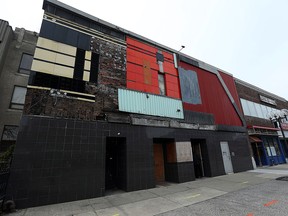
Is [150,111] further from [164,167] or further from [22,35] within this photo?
[22,35]

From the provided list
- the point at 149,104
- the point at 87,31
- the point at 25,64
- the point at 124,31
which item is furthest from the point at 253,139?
the point at 25,64

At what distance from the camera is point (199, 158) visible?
13344 millimetres

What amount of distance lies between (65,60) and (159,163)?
9.81 m

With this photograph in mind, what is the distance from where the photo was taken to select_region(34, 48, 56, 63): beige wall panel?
8375mm

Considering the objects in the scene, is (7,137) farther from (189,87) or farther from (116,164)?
(189,87)

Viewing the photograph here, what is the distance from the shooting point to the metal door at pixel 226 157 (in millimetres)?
13852

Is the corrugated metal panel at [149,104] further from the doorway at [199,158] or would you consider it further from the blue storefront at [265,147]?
the blue storefront at [265,147]

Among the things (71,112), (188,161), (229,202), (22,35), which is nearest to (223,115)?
(188,161)

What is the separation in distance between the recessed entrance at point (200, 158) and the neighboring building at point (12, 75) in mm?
15080

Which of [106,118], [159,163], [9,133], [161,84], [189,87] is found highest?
[189,87]

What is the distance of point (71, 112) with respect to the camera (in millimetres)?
8336

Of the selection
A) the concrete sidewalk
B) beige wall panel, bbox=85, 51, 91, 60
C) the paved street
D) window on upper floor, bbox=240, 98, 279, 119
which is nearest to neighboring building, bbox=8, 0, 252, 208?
beige wall panel, bbox=85, 51, 91, 60

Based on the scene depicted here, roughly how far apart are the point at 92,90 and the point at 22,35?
11617mm

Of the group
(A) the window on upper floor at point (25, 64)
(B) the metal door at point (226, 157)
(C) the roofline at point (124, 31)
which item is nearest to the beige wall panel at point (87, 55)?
(C) the roofline at point (124, 31)
